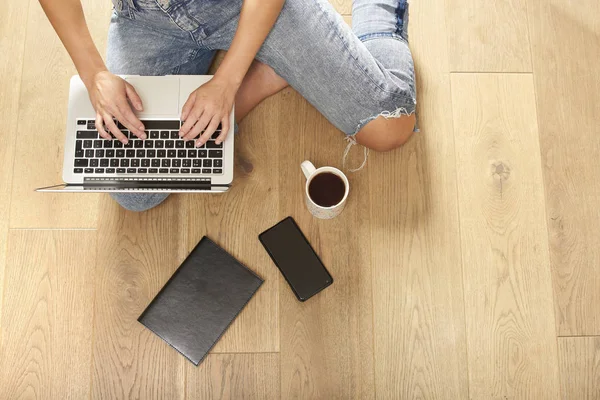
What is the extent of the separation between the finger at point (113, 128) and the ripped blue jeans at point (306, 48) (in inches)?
7.7

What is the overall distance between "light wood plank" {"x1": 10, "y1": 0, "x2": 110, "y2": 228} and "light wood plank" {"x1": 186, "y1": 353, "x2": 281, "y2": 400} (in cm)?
49

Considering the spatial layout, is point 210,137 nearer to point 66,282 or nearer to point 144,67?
point 144,67

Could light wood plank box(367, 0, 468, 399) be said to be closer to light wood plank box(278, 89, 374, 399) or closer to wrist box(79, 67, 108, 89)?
light wood plank box(278, 89, 374, 399)

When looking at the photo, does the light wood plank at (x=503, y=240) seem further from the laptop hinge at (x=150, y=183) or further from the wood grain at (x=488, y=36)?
the laptop hinge at (x=150, y=183)

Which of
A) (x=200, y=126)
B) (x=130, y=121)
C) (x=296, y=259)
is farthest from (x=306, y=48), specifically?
(x=296, y=259)

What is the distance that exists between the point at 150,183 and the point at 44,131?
18.8 inches

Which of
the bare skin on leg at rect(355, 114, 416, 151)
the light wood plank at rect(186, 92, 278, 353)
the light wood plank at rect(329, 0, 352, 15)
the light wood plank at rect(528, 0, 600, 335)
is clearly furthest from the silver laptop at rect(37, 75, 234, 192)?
the light wood plank at rect(528, 0, 600, 335)

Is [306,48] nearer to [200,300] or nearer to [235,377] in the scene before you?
[200,300]

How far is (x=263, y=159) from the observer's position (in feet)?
4.39

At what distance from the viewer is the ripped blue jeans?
1.10 meters

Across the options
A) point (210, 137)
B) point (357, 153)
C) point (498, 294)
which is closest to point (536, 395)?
point (498, 294)

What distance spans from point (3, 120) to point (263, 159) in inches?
28.1

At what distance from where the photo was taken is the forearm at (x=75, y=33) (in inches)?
39.9

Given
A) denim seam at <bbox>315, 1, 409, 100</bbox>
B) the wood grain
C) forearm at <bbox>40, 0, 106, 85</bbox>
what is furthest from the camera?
the wood grain
